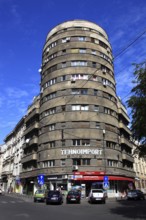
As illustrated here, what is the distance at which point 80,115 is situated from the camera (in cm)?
5203

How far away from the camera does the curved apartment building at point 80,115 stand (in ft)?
164

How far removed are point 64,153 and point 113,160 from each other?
9.04 meters

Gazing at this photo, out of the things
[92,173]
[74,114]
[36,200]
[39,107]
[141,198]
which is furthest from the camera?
[39,107]

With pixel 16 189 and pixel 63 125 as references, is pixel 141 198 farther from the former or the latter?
pixel 16 189

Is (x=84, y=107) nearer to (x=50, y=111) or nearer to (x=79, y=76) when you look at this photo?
(x=79, y=76)

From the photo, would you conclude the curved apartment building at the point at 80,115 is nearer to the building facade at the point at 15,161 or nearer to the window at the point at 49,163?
the window at the point at 49,163

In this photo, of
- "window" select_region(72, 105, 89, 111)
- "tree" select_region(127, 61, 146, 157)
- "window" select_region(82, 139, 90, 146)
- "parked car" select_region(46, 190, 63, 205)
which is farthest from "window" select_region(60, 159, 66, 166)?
"tree" select_region(127, 61, 146, 157)

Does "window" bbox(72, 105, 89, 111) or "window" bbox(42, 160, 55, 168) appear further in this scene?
"window" bbox(72, 105, 89, 111)

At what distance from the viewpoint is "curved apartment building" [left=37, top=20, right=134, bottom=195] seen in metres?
49.9

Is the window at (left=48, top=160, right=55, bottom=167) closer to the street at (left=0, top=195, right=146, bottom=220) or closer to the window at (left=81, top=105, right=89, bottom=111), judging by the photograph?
the window at (left=81, top=105, right=89, bottom=111)

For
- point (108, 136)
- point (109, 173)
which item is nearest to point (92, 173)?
point (109, 173)

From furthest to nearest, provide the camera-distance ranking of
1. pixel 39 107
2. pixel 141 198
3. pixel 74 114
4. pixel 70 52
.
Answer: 1. pixel 39 107
2. pixel 70 52
3. pixel 74 114
4. pixel 141 198

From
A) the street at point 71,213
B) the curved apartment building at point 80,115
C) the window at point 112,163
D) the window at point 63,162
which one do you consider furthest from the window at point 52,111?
the street at point 71,213

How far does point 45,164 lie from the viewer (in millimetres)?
52781
